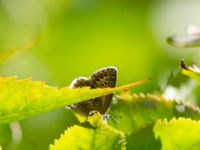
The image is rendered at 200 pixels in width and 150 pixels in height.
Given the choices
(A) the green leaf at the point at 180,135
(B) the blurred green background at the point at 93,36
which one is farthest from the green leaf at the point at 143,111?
(B) the blurred green background at the point at 93,36

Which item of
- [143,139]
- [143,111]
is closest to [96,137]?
[143,139]

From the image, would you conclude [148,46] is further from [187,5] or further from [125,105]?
[125,105]

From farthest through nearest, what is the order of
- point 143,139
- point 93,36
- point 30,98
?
1. point 93,36
2. point 143,139
3. point 30,98

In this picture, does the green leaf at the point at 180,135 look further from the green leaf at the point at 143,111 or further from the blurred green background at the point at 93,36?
the blurred green background at the point at 93,36

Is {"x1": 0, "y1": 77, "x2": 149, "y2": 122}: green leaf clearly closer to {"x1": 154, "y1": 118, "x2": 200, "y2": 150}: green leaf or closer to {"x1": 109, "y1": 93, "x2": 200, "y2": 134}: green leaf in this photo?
{"x1": 154, "y1": 118, "x2": 200, "y2": 150}: green leaf

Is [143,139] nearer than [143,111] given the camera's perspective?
Yes

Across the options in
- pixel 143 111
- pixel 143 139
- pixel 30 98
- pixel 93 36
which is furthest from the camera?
pixel 93 36

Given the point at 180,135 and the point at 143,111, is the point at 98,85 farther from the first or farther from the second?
the point at 180,135

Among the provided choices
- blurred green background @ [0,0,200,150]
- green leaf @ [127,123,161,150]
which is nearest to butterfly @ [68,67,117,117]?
green leaf @ [127,123,161,150]
